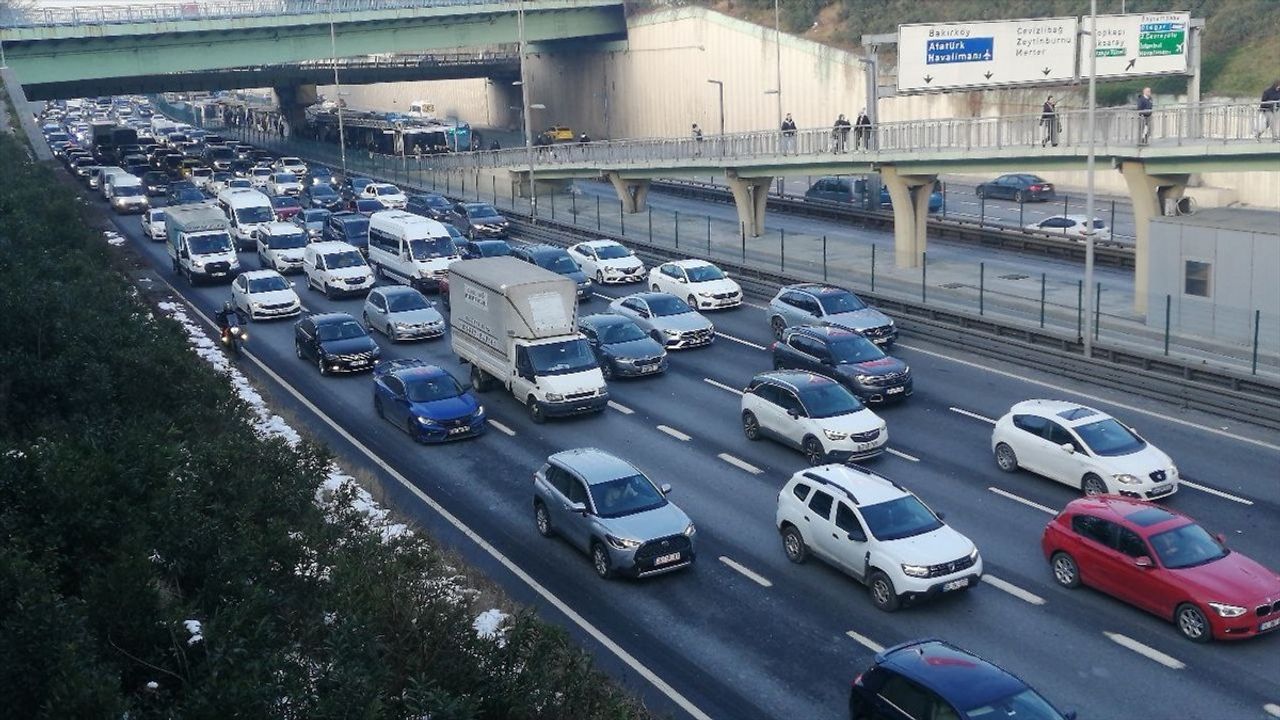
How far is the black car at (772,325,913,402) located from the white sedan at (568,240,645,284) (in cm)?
1316

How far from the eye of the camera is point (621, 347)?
31672mm

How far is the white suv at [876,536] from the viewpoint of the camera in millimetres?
18078

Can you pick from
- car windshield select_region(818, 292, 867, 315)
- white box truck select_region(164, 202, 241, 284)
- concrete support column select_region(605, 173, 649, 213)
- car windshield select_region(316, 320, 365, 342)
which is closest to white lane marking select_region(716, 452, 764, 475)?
car windshield select_region(818, 292, 867, 315)

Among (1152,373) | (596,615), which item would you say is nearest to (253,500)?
(596,615)

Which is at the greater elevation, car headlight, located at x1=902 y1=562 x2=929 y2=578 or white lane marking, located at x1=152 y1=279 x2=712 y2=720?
car headlight, located at x1=902 y1=562 x2=929 y2=578

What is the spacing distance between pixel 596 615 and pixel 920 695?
20.4ft

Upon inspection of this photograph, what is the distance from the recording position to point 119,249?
51.3 meters

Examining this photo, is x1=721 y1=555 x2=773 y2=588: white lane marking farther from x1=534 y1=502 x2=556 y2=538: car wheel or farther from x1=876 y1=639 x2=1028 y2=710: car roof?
x1=876 y1=639 x2=1028 y2=710: car roof

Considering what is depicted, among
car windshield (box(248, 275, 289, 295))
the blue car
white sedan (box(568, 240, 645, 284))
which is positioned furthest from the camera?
white sedan (box(568, 240, 645, 284))

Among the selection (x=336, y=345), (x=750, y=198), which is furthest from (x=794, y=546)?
(x=750, y=198)

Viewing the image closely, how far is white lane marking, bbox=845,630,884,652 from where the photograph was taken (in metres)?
17.1

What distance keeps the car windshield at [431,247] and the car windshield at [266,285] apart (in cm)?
488

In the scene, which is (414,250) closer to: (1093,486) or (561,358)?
(561,358)

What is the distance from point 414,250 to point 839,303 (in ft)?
52.8
